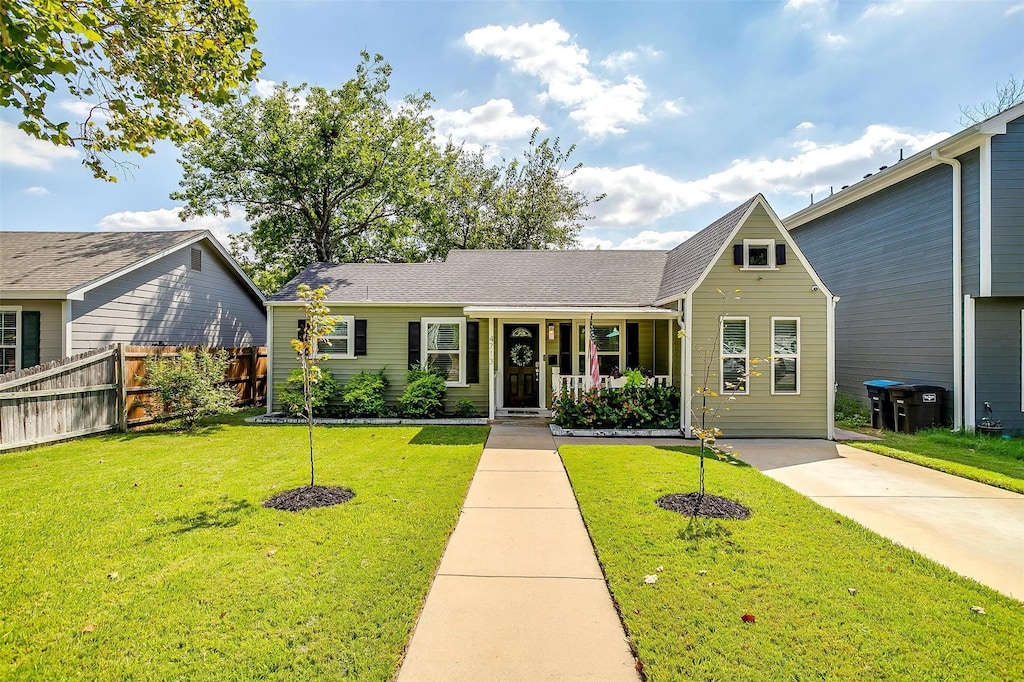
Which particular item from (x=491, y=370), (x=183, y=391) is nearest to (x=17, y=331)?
(x=183, y=391)

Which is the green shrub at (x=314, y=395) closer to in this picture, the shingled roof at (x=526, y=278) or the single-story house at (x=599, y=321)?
the single-story house at (x=599, y=321)

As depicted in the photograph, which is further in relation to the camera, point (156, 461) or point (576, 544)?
point (156, 461)

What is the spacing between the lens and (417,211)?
2142 centimetres

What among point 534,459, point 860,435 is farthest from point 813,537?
point 860,435

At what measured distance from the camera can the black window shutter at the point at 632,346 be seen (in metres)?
11.7

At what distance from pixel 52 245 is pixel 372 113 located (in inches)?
482

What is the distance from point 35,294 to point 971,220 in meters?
19.6

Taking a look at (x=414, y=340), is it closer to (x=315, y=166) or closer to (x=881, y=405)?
(x=315, y=166)

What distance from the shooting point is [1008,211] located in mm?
9188

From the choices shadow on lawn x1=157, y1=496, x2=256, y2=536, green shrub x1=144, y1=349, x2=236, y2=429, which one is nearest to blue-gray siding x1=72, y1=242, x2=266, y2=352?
green shrub x1=144, y1=349, x2=236, y2=429

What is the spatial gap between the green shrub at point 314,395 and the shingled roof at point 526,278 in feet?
6.89

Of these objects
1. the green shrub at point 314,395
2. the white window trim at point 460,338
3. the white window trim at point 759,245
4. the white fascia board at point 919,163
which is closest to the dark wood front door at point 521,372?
the white window trim at point 460,338

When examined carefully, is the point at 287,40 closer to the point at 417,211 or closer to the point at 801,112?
the point at 801,112

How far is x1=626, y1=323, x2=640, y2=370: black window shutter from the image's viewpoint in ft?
38.5
